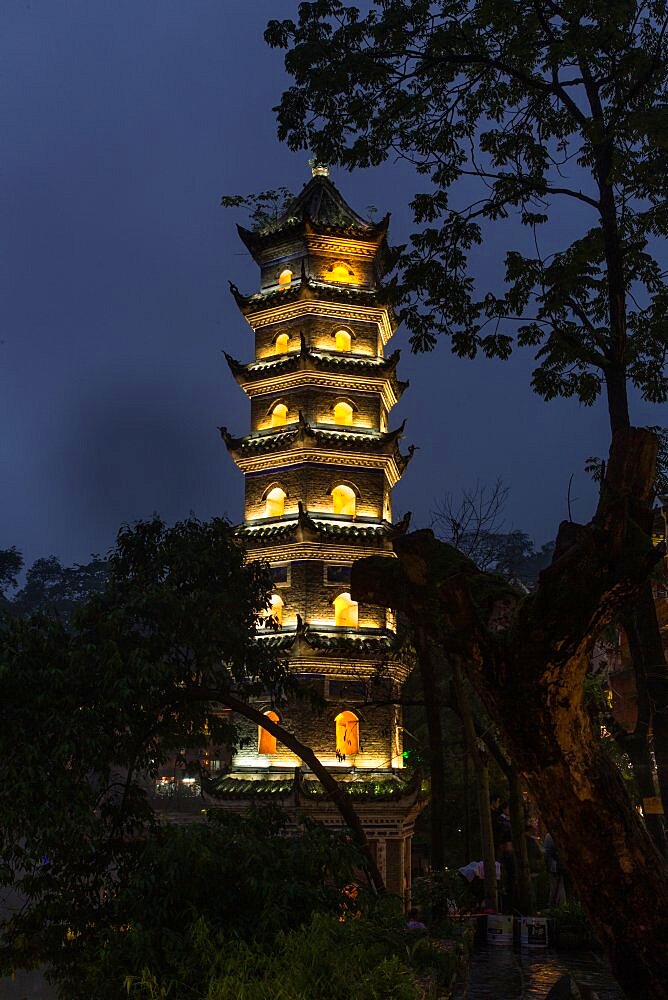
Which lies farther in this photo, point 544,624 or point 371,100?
point 371,100

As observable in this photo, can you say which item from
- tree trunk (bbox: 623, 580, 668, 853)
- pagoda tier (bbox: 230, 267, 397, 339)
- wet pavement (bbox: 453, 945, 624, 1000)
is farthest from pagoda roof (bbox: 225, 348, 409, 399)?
wet pavement (bbox: 453, 945, 624, 1000)

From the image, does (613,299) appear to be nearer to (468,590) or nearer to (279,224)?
(468,590)

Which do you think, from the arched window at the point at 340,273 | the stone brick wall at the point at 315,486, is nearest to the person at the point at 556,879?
the stone brick wall at the point at 315,486

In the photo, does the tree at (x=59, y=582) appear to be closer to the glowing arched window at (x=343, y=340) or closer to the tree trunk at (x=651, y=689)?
the glowing arched window at (x=343, y=340)

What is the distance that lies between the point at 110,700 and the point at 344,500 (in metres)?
11.3

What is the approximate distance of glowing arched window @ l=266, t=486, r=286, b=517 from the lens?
67.3 ft

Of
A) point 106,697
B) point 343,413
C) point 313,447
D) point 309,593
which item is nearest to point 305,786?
point 309,593

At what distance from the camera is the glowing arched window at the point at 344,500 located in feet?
66.9

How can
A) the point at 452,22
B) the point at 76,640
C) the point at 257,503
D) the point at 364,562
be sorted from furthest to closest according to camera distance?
the point at 257,503 < the point at 76,640 < the point at 452,22 < the point at 364,562

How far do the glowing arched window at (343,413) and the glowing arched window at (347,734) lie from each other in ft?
24.0

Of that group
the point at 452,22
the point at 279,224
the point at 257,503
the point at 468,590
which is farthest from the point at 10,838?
the point at 279,224

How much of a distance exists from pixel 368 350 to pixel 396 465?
3.25 m

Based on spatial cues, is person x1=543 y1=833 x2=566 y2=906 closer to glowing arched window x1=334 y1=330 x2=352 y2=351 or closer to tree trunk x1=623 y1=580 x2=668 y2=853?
tree trunk x1=623 y1=580 x2=668 y2=853

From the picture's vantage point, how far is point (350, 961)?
5477mm
